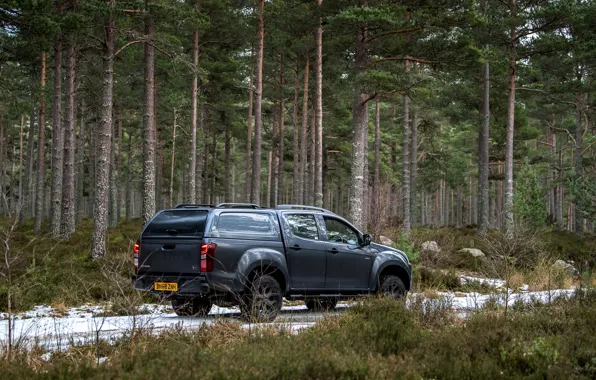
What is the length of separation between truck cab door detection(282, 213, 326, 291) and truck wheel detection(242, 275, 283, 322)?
45cm

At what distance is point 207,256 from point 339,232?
2.96m

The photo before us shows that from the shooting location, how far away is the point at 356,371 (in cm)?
588

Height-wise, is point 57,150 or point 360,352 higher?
point 57,150

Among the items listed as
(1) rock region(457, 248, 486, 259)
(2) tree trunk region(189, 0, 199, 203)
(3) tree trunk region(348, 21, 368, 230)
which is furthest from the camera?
(2) tree trunk region(189, 0, 199, 203)

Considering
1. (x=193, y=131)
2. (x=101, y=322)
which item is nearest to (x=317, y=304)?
(x=101, y=322)

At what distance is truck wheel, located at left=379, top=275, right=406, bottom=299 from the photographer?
462 inches

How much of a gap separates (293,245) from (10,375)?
5.60 metres

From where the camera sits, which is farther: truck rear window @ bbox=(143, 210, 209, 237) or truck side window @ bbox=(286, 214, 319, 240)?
truck side window @ bbox=(286, 214, 319, 240)

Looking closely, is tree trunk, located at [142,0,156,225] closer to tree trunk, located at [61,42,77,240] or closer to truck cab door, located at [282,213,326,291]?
tree trunk, located at [61,42,77,240]

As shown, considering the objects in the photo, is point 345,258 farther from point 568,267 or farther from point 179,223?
point 568,267

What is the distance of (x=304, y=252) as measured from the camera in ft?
35.0

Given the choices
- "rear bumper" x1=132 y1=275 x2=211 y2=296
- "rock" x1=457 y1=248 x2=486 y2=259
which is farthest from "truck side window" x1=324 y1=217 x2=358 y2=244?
"rock" x1=457 y1=248 x2=486 y2=259

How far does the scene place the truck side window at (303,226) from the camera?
10734 mm

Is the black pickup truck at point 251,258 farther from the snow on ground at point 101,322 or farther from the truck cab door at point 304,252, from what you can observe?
the snow on ground at point 101,322
